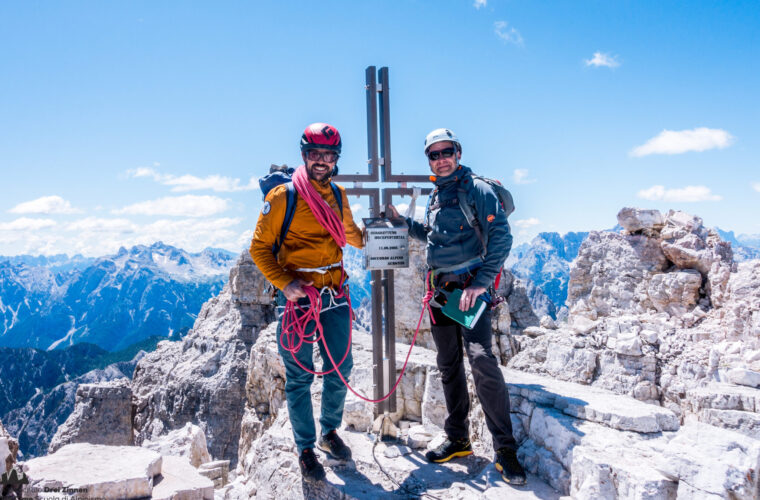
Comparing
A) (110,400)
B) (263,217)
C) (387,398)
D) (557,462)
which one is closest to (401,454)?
(387,398)

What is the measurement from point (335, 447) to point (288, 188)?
8.90 feet

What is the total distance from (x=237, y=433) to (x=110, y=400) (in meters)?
8.51

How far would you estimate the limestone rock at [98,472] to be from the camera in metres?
3.85

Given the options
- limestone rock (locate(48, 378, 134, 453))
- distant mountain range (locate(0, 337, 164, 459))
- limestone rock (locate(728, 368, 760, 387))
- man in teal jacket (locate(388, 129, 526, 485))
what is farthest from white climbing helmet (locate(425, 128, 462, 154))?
distant mountain range (locate(0, 337, 164, 459))

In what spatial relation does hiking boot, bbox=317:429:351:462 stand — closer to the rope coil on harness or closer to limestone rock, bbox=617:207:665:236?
the rope coil on harness

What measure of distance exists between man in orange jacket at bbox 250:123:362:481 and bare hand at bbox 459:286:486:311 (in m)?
1.18

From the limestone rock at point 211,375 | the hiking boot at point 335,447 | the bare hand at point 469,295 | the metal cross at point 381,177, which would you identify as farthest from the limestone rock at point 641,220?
the limestone rock at point 211,375

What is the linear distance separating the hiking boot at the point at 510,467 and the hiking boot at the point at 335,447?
1550 mm

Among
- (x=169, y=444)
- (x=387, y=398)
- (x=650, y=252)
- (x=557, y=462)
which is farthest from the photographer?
(x=650, y=252)

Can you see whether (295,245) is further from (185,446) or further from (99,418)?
(99,418)

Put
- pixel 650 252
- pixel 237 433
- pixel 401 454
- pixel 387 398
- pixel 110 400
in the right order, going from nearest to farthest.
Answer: pixel 401 454 → pixel 387 398 → pixel 650 252 → pixel 110 400 → pixel 237 433

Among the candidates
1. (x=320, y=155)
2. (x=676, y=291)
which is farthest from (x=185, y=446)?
(x=676, y=291)

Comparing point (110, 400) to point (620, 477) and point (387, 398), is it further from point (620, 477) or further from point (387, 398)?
point (620, 477)

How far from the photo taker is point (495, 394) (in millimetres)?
4102
